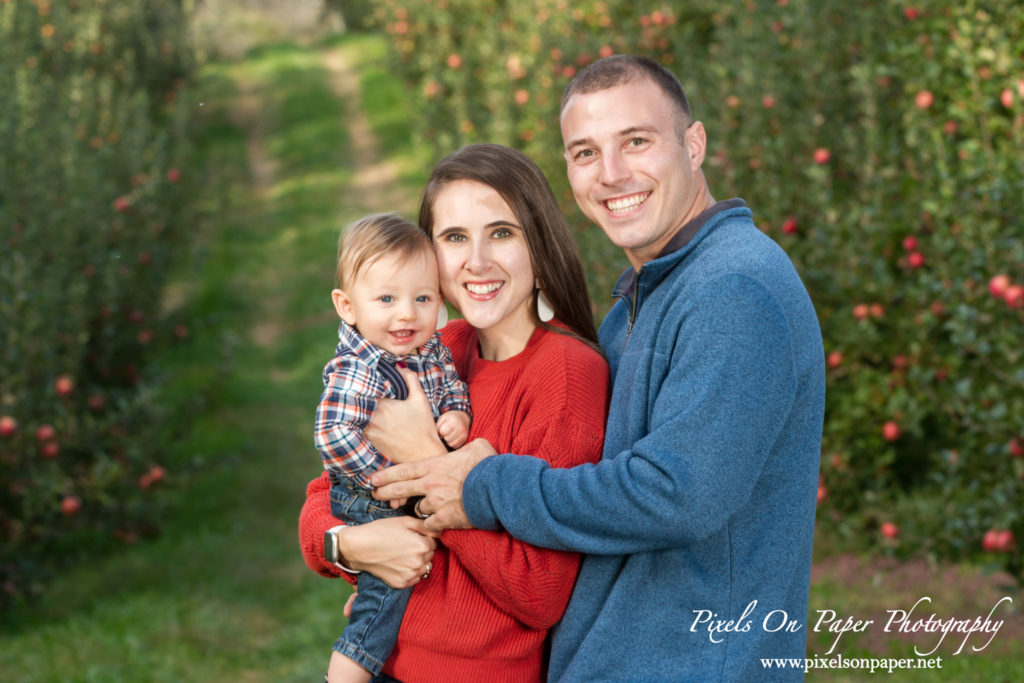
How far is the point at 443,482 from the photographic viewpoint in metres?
2.28

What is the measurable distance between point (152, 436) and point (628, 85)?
206 inches

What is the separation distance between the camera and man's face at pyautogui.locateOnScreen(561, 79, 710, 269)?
238cm

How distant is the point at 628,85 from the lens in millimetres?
2371

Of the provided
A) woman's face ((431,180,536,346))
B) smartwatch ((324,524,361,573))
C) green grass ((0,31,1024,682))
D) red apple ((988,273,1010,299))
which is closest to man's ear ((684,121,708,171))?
woman's face ((431,180,536,346))

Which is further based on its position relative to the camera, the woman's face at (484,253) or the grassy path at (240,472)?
the grassy path at (240,472)

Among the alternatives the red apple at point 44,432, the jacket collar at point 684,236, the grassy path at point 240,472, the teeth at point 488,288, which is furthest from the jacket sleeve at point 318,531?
the red apple at point 44,432

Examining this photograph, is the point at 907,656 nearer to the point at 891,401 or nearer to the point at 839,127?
the point at 891,401

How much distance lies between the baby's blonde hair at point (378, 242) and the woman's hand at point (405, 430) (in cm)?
38

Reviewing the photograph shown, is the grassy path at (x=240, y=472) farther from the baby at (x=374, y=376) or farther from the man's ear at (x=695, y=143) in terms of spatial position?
the man's ear at (x=695, y=143)

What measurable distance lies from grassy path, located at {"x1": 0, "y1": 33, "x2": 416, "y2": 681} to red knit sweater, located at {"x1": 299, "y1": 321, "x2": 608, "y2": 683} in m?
2.61

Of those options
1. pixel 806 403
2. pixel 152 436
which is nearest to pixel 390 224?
pixel 806 403

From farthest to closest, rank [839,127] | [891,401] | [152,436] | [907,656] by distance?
[152,436]
[839,127]
[891,401]
[907,656]

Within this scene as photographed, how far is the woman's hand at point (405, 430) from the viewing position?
246 centimetres

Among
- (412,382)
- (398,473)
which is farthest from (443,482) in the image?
(412,382)
